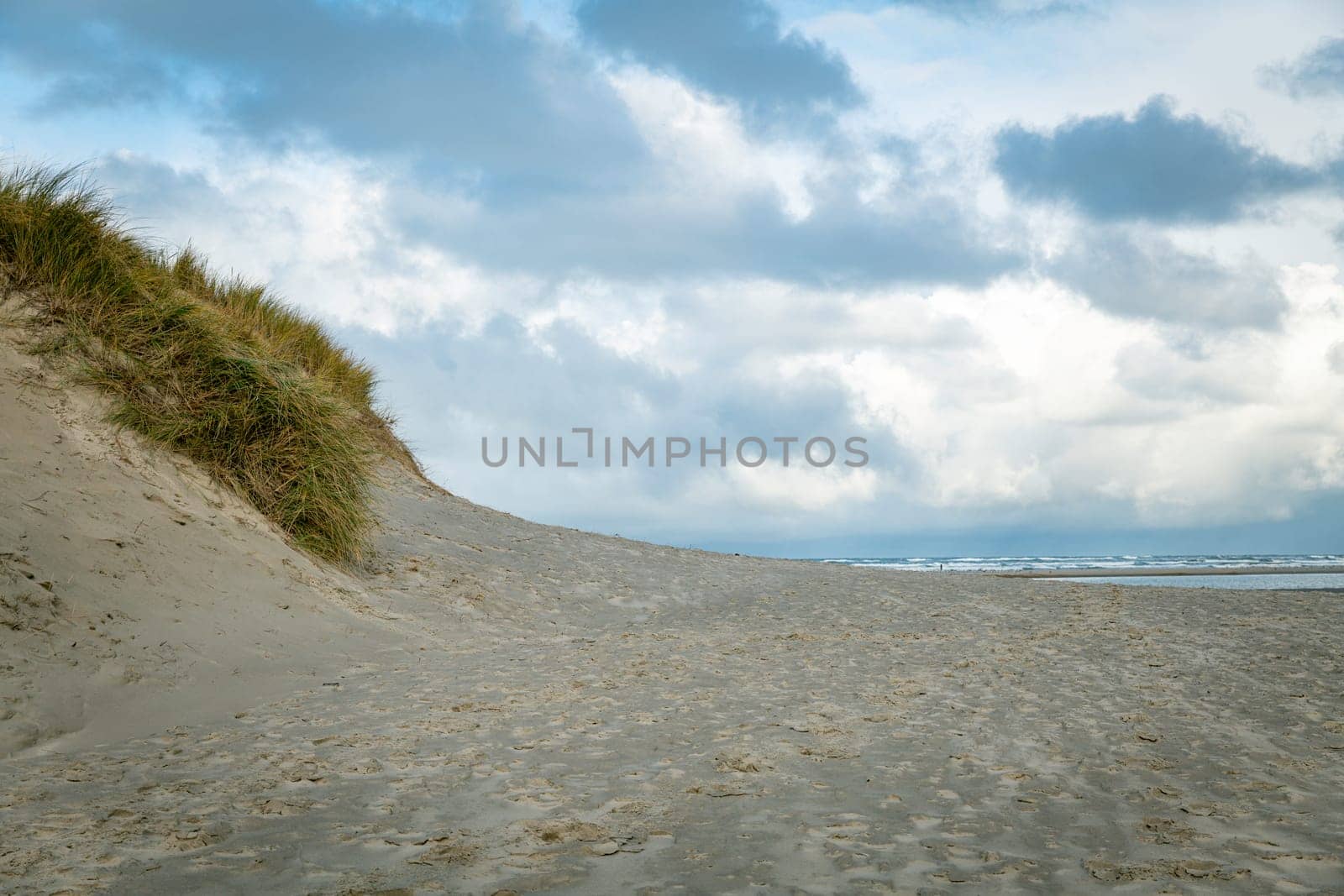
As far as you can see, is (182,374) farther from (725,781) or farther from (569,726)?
(725,781)

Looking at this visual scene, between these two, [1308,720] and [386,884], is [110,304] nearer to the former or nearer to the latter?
[386,884]

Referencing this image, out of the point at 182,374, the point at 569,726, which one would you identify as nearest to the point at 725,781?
the point at 569,726

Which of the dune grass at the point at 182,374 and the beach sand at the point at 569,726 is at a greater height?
the dune grass at the point at 182,374

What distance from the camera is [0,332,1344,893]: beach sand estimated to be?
2.65m

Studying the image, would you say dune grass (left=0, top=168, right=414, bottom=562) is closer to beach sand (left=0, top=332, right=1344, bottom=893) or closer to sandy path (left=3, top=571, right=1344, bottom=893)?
beach sand (left=0, top=332, right=1344, bottom=893)

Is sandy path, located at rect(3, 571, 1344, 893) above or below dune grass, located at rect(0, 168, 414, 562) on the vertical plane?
below

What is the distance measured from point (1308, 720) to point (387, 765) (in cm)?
442

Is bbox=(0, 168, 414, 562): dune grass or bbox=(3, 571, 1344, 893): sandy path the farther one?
bbox=(0, 168, 414, 562): dune grass

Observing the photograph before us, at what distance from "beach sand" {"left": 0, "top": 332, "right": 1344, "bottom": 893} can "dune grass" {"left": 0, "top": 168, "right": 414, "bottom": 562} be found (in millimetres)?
362

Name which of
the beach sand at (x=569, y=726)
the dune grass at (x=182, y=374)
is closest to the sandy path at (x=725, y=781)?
the beach sand at (x=569, y=726)

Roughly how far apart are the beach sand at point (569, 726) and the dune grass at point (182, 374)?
0.36 m

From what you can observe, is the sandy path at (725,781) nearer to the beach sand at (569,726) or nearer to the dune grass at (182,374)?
the beach sand at (569,726)

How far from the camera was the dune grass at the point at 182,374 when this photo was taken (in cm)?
712

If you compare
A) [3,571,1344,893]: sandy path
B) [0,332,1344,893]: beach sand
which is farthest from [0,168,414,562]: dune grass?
[3,571,1344,893]: sandy path
